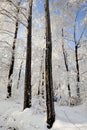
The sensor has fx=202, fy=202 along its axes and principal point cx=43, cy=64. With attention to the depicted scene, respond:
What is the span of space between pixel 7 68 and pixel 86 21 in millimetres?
7582

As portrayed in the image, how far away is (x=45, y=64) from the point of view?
8.22 m

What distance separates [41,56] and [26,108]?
12.0 m

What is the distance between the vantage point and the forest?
8156mm

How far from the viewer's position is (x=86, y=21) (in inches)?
652

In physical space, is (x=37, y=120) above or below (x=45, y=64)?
below

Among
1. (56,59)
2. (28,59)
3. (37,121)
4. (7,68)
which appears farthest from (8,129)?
(56,59)

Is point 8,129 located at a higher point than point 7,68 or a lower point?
lower

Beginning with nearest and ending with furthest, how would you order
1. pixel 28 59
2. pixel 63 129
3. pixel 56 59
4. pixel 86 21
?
pixel 63 129, pixel 28 59, pixel 86 21, pixel 56 59

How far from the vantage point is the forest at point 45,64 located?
816cm

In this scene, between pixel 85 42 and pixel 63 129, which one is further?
pixel 85 42

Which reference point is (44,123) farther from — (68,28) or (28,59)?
(68,28)

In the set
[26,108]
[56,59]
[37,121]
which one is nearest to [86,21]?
[56,59]

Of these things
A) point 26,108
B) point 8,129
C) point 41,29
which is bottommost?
point 8,129

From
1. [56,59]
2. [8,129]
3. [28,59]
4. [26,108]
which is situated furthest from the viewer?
[56,59]
